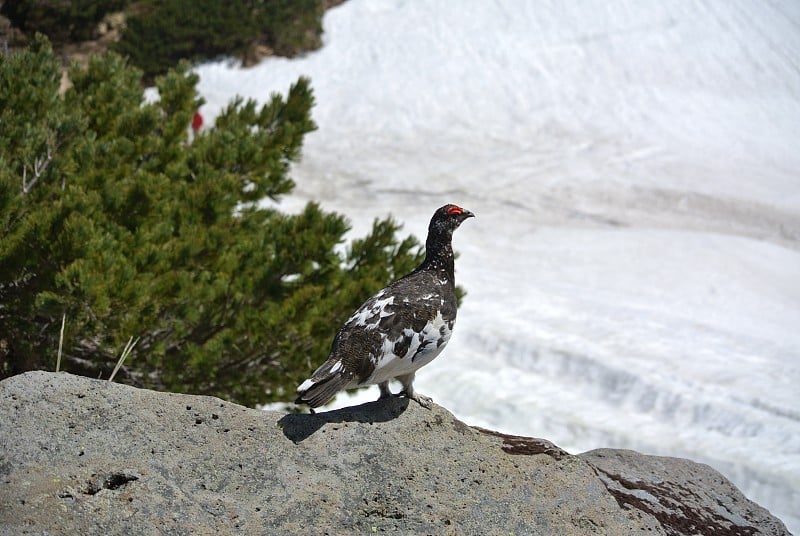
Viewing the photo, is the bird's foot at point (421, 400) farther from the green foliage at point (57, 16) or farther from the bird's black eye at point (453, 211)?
the green foliage at point (57, 16)

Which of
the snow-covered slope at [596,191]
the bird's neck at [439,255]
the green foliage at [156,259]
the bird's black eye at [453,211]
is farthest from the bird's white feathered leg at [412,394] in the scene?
the snow-covered slope at [596,191]

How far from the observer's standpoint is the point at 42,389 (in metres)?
3.46

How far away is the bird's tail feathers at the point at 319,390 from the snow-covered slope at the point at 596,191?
624 centimetres

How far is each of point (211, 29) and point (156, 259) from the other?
15.9 metres

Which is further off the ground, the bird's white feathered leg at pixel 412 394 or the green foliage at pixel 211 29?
the bird's white feathered leg at pixel 412 394

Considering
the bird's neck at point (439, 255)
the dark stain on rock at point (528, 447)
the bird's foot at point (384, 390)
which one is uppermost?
the bird's neck at point (439, 255)

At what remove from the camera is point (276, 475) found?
10.9ft

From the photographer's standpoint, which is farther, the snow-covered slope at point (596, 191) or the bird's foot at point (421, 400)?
the snow-covered slope at point (596, 191)

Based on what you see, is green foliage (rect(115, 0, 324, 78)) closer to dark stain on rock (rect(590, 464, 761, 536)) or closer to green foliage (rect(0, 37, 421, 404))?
green foliage (rect(0, 37, 421, 404))

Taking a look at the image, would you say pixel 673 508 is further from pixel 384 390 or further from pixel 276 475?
pixel 276 475

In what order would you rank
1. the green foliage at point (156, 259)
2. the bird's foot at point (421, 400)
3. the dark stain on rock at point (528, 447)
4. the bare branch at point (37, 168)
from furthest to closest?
the bare branch at point (37, 168) < the green foliage at point (156, 259) < the bird's foot at point (421, 400) < the dark stain on rock at point (528, 447)

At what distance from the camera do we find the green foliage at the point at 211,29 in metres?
19.7

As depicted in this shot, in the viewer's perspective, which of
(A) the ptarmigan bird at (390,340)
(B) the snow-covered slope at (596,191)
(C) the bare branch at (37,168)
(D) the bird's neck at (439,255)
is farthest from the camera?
(B) the snow-covered slope at (596,191)

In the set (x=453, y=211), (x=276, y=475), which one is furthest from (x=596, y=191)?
(x=276, y=475)
